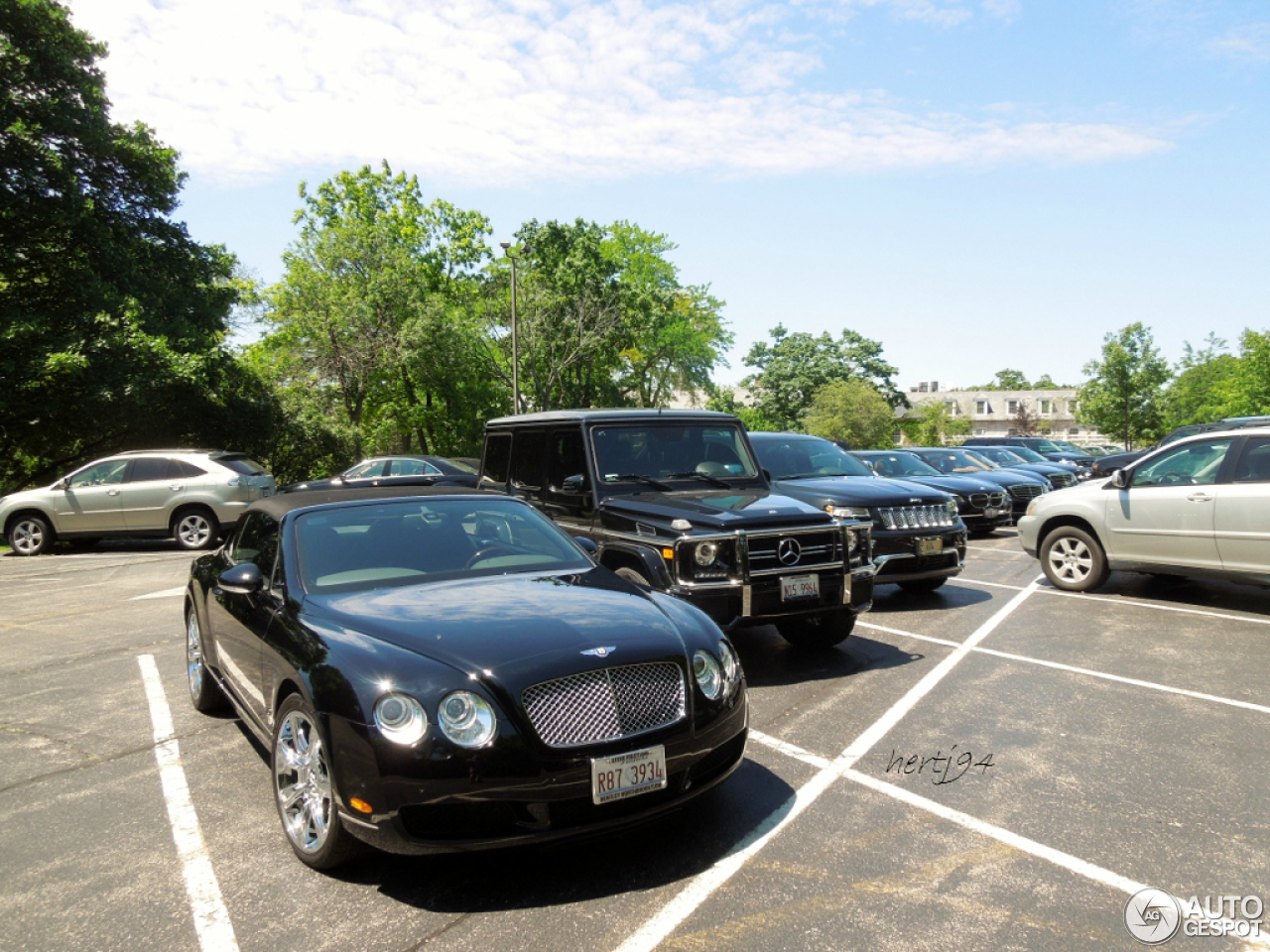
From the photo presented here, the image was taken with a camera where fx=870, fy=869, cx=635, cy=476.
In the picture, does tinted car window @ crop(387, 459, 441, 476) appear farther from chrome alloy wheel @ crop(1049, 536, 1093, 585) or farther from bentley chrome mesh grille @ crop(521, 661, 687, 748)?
bentley chrome mesh grille @ crop(521, 661, 687, 748)

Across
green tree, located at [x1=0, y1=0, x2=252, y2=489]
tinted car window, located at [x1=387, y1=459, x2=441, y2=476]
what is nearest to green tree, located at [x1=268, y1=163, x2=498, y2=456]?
green tree, located at [x1=0, y1=0, x2=252, y2=489]

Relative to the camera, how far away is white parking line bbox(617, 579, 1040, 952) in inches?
116

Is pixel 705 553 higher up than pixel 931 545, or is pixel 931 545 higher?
pixel 705 553

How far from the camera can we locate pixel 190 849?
364 centimetres

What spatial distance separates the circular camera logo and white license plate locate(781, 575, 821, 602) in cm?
309

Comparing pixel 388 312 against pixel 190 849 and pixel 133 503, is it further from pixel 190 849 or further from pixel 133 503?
pixel 190 849

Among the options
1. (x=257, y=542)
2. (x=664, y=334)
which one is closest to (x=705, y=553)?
(x=257, y=542)

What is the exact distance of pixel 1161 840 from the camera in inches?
141

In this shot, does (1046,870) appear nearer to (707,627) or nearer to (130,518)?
(707,627)

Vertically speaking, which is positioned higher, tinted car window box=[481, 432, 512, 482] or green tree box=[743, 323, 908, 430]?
green tree box=[743, 323, 908, 430]

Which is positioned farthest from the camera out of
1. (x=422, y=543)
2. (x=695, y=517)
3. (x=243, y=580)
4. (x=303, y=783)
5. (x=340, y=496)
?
(x=695, y=517)

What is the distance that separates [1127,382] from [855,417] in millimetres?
19393

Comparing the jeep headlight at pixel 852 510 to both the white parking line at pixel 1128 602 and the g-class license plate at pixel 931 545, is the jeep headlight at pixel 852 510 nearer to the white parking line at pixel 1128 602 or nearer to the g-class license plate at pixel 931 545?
the g-class license plate at pixel 931 545

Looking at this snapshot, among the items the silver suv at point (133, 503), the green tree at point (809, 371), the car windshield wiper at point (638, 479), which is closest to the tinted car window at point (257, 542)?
the car windshield wiper at point (638, 479)
